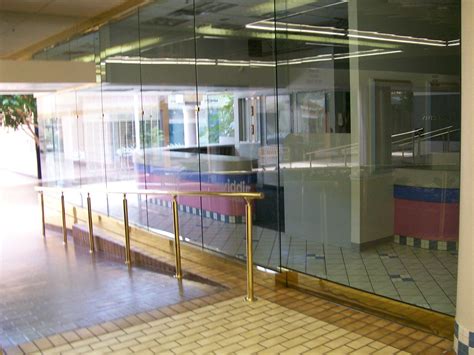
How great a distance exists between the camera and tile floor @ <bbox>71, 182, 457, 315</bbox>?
3.47 m

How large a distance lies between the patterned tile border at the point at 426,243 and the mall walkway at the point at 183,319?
0.61 metres

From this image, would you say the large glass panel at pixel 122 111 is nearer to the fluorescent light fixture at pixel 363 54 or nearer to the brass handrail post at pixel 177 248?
the brass handrail post at pixel 177 248

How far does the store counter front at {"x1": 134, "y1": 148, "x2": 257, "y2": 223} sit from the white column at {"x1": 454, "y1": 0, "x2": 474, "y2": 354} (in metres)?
2.91

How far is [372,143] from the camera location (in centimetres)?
406

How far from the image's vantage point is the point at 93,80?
8.21 m

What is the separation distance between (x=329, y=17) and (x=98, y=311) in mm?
3033

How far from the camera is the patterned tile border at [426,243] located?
3436 mm

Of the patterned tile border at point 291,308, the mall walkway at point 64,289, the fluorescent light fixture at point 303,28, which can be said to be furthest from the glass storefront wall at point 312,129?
→ the mall walkway at point 64,289

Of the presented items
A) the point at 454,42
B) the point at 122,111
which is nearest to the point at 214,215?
the point at 122,111

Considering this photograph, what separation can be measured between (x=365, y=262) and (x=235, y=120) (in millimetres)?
2245

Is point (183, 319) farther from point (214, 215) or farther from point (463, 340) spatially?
point (214, 215)

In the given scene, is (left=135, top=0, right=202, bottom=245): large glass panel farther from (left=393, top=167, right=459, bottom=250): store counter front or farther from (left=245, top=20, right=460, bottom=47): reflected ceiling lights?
(left=393, top=167, right=459, bottom=250): store counter front

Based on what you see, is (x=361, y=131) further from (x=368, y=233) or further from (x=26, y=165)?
(x=26, y=165)

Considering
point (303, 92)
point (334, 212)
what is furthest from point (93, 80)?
point (334, 212)
